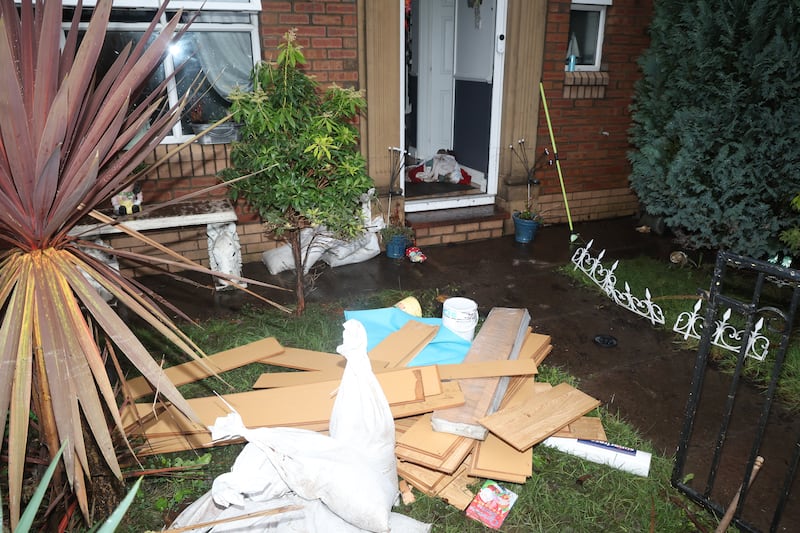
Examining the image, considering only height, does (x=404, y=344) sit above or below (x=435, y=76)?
below

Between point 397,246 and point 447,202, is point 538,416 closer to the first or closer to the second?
point 397,246

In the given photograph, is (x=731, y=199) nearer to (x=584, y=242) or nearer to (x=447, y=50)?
(x=584, y=242)

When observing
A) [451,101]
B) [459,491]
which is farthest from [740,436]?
[451,101]

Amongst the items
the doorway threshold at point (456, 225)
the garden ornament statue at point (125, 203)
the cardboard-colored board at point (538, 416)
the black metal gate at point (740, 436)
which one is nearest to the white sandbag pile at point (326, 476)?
the cardboard-colored board at point (538, 416)

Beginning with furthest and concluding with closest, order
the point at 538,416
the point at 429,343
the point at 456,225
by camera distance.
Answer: the point at 456,225 → the point at 429,343 → the point at 538,416

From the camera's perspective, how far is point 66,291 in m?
1.89

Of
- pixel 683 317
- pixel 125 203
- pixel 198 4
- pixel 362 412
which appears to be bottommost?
pixel 683 317

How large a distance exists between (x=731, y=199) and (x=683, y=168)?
0.45 m

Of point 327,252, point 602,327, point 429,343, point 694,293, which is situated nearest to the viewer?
point 429,343

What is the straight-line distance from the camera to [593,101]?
250 inches

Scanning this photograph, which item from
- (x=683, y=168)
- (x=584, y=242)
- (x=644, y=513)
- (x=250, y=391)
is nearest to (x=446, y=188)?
(x=584, y=242)

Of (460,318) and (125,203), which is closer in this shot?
(460,318)

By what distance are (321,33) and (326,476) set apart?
4040mm

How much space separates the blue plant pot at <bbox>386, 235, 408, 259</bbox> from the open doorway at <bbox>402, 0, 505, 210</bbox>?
714mm
